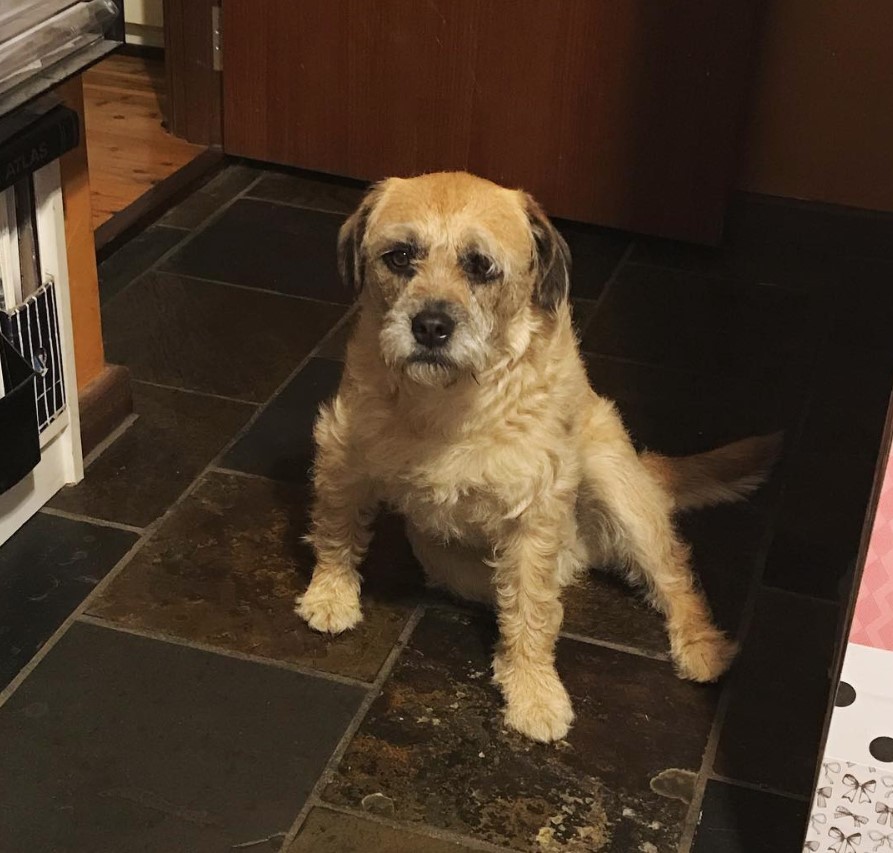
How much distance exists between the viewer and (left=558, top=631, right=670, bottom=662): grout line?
1997 mm

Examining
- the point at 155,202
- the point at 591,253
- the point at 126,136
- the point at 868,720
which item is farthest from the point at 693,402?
the point at 126,136

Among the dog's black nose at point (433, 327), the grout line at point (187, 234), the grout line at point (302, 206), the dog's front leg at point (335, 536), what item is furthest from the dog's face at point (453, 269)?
the grout line at point (302, 206)

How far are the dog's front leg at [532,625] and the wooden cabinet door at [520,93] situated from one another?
1580 mm

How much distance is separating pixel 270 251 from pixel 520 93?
28.9 inches

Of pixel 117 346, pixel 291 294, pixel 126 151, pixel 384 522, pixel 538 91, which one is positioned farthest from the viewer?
pixel 126 151

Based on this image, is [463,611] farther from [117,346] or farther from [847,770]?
[117,346]

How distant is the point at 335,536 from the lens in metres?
1.99

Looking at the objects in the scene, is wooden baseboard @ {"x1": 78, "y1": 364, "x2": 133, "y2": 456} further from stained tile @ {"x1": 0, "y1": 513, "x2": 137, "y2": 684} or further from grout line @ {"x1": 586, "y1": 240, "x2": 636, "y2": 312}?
grout line @ {"x1": 586, "y1": 240, "x2": 636, "y2": 312}

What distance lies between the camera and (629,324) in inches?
115

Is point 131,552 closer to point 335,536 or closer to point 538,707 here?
point 335,536

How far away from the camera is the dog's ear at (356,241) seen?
175 cm

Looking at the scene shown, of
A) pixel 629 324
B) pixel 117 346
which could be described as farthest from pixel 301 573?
pixel 629 324

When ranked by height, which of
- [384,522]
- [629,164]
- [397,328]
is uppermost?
[397,328]

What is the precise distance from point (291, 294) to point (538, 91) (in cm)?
81
